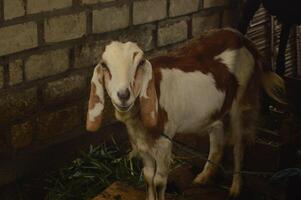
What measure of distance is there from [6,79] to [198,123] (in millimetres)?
1343

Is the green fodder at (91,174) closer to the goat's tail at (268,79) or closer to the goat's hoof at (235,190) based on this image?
the goat's hoof at (235,190)

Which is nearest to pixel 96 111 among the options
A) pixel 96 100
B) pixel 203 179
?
pixel 96 100

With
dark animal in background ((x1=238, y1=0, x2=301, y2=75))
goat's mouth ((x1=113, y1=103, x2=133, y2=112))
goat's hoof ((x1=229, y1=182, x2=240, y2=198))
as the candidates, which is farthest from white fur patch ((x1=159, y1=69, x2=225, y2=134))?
dark animal in background ((x1=238, y1=0, x2=301, y2=75))

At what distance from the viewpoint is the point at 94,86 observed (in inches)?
96.5

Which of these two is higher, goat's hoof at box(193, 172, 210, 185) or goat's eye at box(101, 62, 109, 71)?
goat's eye at box(101, 62, 109, 71)

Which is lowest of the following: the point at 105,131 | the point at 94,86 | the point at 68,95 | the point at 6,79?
the point at 105,131

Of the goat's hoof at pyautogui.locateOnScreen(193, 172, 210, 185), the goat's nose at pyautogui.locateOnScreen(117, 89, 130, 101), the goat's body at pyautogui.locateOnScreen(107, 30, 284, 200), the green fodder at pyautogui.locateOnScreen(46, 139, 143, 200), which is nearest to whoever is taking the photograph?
the goat's nose at pyautogui.locateOnScreen(117, 89, 130, 101)

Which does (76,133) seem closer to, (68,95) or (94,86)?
(68,95)

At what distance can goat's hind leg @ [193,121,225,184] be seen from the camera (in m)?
3.05

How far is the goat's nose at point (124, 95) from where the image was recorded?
2281 mm

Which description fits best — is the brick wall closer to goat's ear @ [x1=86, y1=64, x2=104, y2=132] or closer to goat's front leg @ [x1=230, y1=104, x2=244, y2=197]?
goat's ear @ [x1=86, y1=64, x2=104, y2=132]

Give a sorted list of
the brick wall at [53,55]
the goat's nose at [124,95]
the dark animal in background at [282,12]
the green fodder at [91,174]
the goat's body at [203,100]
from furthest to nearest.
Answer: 1. the dark animal in background at [282,12]
2. the green fodder at [91,174]
3. the brick wall at [53,55]
4. the goat's body at [203,100]
5. the goat's nose at [124,95]

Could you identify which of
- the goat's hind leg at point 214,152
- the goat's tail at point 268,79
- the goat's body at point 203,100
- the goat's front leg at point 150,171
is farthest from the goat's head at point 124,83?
the goat's tail at point 268,79

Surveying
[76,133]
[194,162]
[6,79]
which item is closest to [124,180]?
[194,162]
